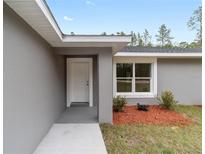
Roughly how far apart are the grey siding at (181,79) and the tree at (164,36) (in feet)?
90.0

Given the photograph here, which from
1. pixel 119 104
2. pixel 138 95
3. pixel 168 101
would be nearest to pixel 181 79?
pixel 168 101

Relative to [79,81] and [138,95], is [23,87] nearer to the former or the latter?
[79,81]

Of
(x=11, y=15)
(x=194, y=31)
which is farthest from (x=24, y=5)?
(x=194, y=31)

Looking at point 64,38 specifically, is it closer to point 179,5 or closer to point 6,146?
point 6,146

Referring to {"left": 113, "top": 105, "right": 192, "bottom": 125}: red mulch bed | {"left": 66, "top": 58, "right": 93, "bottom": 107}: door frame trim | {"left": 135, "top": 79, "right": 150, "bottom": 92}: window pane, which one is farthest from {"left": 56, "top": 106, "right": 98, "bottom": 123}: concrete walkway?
{"left": 135, "top": 79, "right": 150, "bottom": 92}: window pane

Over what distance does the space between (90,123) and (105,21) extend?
76.8 ft

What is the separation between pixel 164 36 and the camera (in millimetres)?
38031

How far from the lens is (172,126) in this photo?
7.31 m

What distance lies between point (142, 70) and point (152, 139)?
611 centimetres

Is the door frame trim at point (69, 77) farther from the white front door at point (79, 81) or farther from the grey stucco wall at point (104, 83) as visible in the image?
the grey stucco wall at point (104, 83)

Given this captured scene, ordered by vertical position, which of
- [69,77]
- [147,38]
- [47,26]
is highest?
[147,38]

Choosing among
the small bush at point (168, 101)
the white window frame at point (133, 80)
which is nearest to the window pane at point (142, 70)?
the white window frame at point (133, 80)

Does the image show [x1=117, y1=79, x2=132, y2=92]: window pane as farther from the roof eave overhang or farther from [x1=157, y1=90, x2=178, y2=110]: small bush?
[x1=157, y1=90, x2=178, y2=110]: small bush

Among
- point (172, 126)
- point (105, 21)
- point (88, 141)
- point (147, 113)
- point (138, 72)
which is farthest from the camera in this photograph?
point (105, 21)
